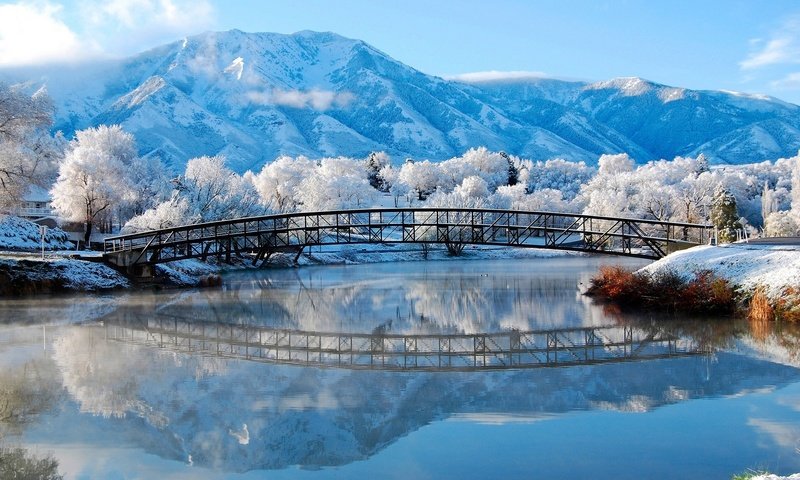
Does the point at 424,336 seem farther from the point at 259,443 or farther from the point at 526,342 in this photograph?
the point at 259,443

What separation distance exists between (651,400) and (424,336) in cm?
1038

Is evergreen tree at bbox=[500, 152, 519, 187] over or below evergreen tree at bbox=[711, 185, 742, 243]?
over

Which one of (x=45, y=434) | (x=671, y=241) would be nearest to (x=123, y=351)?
(x=45, y=434)

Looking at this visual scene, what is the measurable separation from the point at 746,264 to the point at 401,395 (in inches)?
736

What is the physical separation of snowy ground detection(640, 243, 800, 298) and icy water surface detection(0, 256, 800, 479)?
2450mm

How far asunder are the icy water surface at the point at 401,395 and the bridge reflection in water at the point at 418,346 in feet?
0.32

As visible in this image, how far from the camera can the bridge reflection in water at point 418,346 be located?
18594mm

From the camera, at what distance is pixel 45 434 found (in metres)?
11.9

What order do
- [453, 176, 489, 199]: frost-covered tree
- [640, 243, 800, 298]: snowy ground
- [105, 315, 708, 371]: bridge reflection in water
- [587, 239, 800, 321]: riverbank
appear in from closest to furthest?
[105, 315, 708, 371]: bridge reflection in water
[587, 239, 800, 321]: riverbank
[640, 243, 800, 298]: snowy ground
[453, 176, 489, 199]: frost-covered tree

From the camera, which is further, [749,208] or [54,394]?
[749,208]

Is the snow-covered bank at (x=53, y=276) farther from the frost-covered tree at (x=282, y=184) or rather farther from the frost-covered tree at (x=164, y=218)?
the frost-covered tree at (x=282, y=184)

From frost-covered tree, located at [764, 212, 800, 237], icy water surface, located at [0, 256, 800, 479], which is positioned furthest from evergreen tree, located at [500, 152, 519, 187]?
icy water surface, located at [0, 256, 800, 479]

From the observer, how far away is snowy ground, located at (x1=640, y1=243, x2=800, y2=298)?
1002 inches

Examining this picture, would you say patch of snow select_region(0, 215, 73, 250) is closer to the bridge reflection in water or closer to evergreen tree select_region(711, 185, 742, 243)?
the bridge reflection in water
